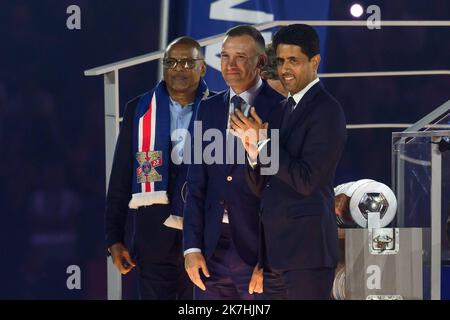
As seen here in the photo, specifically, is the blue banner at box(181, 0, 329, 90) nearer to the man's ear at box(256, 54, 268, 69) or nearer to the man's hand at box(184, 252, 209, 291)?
the man's ear at box(256, 54, 268, 69)

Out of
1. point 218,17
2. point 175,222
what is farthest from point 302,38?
point 218,17

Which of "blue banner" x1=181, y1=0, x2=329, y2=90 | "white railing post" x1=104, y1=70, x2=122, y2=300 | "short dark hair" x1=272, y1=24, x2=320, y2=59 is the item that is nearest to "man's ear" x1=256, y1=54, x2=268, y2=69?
"short dark hair" x1=272, y1=24, x2=320, y2=59

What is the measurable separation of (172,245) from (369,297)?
70cm

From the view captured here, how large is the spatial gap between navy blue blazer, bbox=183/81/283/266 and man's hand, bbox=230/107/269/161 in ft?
0.60

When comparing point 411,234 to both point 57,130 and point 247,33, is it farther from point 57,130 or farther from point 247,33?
point 57,130

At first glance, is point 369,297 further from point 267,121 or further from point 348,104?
point 348,104

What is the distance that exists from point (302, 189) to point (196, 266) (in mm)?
434

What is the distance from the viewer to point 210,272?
347 centimetres

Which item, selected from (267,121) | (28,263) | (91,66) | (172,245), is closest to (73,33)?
(91,66)

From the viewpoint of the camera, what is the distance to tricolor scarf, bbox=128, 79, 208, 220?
4.02 metres

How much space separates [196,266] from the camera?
11.3 ft

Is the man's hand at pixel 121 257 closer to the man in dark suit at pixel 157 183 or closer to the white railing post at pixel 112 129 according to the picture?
the man in dark suit at pixel 157 183

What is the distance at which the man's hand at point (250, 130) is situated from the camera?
3.27 m

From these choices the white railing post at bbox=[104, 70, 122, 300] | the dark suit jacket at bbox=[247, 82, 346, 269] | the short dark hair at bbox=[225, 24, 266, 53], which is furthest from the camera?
the white railing post at bbox=[104, 70, 122, 300]
